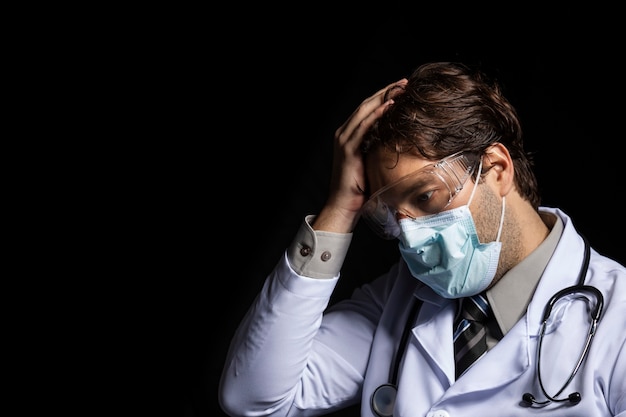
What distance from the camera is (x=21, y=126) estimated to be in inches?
95.0

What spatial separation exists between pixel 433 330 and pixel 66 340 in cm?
128

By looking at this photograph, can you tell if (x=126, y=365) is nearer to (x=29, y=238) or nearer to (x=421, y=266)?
(x=29, y=238)

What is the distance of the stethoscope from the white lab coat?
2 cm

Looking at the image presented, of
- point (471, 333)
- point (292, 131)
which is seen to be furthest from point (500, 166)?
point (292, 131)

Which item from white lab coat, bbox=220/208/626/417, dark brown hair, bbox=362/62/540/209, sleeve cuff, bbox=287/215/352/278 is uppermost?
dark brown hair, bbox=362/62/540/209

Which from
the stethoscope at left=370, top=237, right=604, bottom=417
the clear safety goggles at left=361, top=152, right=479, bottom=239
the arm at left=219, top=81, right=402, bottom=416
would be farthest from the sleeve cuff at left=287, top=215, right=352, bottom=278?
the stethoscope at left=370, top=237, right=604, bottom=417

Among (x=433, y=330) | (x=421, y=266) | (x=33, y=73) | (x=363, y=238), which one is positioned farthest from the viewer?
(x=363, y=238)

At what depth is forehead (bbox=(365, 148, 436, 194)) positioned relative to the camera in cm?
171

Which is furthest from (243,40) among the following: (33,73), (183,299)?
(183,299)

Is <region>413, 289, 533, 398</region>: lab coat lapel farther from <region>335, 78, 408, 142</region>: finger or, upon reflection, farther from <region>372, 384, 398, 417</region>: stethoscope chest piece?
<region>335, 78, 408, 142</region>: finger

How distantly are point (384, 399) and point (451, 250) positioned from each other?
0.45 metres

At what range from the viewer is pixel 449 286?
174cm

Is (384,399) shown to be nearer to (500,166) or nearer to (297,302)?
(297,302)

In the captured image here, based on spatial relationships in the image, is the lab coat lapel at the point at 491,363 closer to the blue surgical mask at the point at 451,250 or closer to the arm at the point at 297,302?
the blue surgical mask at the point at 451,250
